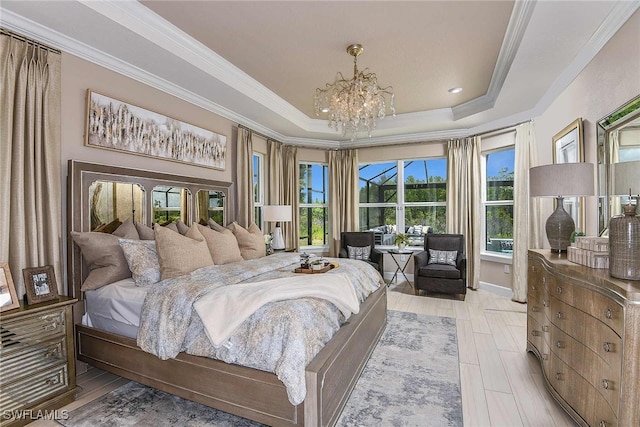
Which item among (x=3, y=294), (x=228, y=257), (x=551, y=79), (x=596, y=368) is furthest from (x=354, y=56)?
(x=3, y=294)

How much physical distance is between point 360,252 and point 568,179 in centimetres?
352

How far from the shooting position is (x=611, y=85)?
8.05 feet

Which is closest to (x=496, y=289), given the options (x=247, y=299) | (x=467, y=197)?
(x=467, y=197)

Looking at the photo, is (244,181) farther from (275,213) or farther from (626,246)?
(626,246)

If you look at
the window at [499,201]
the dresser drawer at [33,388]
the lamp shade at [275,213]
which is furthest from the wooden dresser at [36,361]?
the window at [499,201]

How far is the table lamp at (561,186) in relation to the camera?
2.44 meters

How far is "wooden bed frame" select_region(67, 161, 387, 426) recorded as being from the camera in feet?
5.64

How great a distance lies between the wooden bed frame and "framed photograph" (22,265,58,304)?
1.13 feet

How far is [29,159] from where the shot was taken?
2.37 metres

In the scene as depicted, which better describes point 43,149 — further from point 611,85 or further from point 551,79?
point 551,79

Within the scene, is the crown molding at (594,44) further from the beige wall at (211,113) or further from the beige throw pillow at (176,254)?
the beige throw pillow at (176,254)

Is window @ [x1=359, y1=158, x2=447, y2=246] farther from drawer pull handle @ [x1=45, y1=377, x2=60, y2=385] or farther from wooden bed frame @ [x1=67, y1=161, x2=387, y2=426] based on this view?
drawer pull handle @ [x1=45, y1=377, x2=60, y2=385]

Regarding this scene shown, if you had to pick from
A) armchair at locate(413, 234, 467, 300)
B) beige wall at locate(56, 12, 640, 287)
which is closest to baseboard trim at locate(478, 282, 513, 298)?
armchair at locate(413, 234, 467, 300)

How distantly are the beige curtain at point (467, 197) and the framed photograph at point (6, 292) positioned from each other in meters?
5.60
